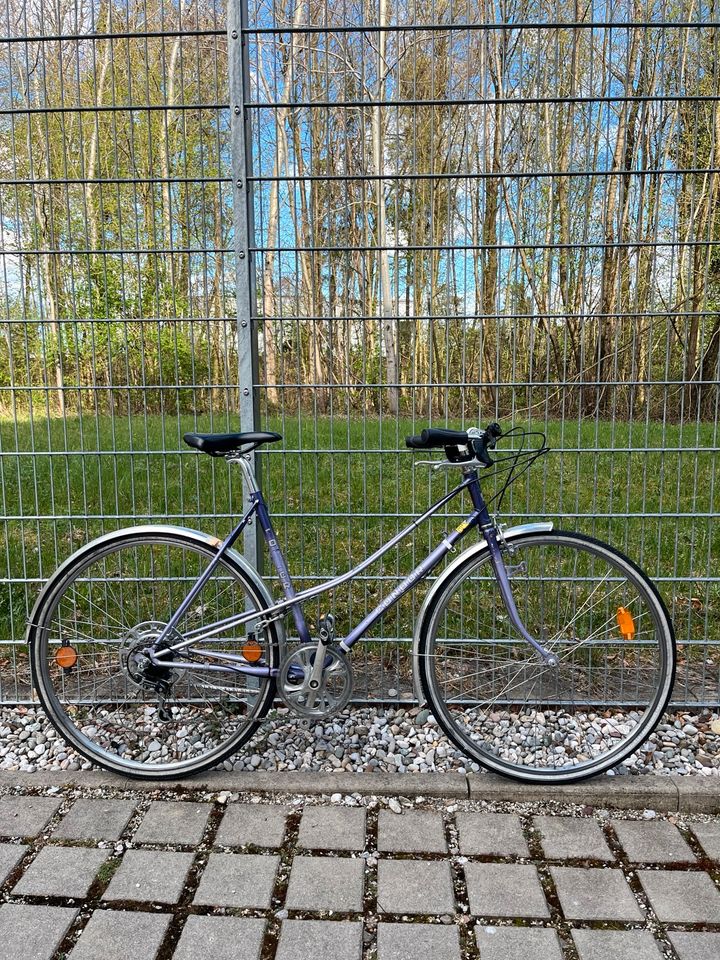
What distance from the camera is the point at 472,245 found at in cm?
286

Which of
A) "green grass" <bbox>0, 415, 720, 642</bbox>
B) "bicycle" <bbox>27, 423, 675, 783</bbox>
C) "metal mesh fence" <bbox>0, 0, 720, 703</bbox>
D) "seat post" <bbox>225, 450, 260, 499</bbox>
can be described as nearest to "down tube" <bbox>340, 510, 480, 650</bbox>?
"bicycle" <bbox>27, 423, 675, 783</bbox>

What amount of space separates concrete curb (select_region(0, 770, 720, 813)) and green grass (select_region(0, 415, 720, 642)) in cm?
69

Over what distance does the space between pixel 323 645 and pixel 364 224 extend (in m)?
1.57

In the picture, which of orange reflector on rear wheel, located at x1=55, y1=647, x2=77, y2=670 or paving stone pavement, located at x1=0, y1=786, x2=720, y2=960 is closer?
paving stone pavement, located at x1=0, y1=786, x2=720, y2=960

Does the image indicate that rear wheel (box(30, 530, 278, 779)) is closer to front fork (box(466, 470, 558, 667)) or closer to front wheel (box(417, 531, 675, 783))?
front wheel (box(417, 531, 675, 783))

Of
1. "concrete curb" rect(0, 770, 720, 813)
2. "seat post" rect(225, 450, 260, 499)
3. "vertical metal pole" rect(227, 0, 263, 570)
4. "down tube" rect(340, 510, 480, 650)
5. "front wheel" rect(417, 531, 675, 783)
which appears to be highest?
"vertical metal pole" rect(227, 0, 263, 570)

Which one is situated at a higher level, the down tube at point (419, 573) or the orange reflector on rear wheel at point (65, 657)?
the down tube at point (419, 573)

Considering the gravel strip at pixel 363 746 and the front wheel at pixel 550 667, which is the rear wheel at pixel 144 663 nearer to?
the gravel strip at pixel 363 746

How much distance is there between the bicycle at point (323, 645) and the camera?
265 centimetres

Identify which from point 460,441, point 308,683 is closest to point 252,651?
point 308,683

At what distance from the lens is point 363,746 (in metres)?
2.96

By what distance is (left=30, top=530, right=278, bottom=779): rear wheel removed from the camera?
2701 millimetres

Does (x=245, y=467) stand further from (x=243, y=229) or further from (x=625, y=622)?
(x=625, y=622)

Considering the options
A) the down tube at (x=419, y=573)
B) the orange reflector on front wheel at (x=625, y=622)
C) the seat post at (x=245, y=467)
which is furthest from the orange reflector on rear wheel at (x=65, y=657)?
the orange reflector on front wheel at (x=625, y=622)
